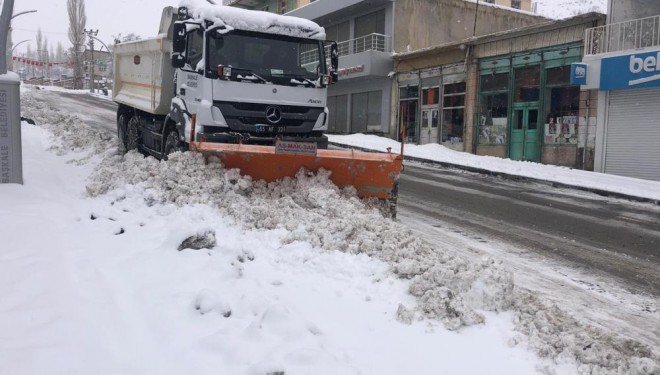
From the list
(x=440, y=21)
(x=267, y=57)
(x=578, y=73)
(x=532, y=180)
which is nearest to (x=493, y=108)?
(x=578, y=73)

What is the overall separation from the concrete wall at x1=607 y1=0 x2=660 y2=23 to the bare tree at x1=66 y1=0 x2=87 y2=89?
6933cm

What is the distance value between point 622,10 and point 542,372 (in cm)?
1769

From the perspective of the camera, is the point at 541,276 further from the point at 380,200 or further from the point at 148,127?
the point at 148,127

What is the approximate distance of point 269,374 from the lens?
296 cm

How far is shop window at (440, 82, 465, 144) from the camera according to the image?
23.8 metres

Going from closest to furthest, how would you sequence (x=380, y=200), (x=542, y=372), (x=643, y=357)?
(x=542, y=372) < (x=643, y=357) < (x=380, y=200)

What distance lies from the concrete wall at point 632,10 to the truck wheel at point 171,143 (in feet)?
49.4

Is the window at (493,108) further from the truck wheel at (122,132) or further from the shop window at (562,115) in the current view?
the truck wheel at (122,132)

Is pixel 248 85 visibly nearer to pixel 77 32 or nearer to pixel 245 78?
pixel 245 78

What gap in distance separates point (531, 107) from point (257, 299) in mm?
18647

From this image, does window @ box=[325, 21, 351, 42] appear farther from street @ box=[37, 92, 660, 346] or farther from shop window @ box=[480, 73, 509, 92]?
street @ box=[37, 92, 660, 346]

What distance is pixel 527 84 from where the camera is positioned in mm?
20281

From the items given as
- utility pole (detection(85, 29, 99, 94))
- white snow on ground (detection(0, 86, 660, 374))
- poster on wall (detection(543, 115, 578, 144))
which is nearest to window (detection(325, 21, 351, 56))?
poster on wall (detection(543, 115, 578, 144))

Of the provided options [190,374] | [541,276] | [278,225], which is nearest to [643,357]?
[541,276]
